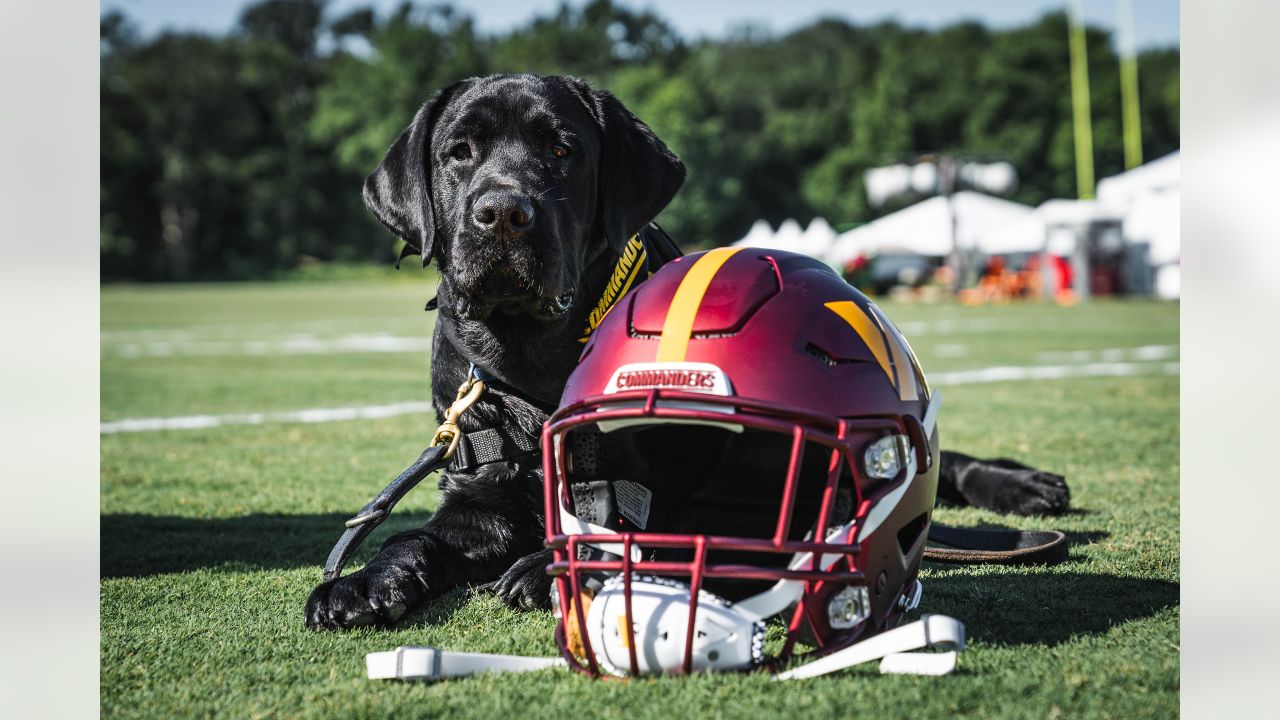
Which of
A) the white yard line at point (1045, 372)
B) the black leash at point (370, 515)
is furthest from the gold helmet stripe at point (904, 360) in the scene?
the white yard line at point (1045, 372)

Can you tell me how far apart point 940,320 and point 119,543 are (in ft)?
60.6

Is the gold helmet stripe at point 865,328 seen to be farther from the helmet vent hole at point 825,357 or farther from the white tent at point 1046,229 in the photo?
the white tent at point 1046,229

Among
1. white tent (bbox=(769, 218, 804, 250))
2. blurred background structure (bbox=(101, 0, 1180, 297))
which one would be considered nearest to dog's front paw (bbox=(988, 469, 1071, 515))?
white tent (bbox=(769, 218, 804, 250))

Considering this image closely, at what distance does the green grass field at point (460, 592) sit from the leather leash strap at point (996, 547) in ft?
0.18

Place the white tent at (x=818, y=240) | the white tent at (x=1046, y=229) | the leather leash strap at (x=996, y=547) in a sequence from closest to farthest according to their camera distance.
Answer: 1. the leather leash strap at (x=996, y=547)
2. the white tent at (x=1046, y=229)
3. the white tent at (x=818, y=240)

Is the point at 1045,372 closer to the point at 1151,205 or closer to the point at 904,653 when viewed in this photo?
the point at 904,653

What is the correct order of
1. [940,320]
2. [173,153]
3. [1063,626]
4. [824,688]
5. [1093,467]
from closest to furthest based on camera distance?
[824,688] → [1063,626] → [1093,467] → [940,320] → [173,153]

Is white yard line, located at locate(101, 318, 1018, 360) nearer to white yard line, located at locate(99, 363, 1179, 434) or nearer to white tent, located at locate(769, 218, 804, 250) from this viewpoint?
white yard line, located at locate(99, 363, 1179, 434)

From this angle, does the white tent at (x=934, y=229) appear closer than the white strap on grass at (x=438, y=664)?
No

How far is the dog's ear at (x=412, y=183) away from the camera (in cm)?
350

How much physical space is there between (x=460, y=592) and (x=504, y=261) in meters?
0.92
